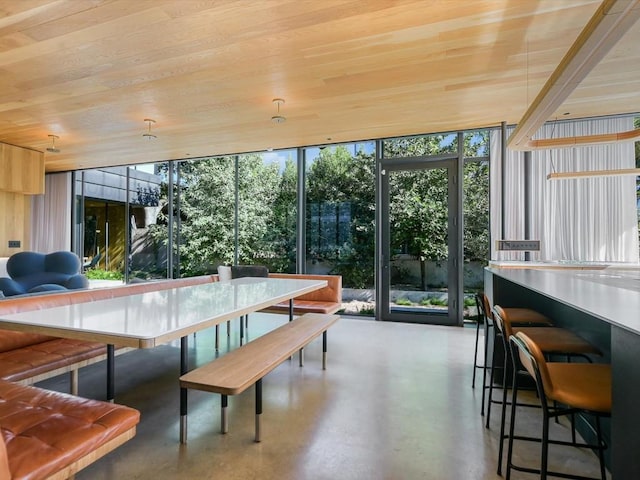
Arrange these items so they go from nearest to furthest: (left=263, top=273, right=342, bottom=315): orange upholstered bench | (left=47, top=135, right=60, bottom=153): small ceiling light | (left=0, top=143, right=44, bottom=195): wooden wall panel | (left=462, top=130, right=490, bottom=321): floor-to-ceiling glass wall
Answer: (left=263, top=273, right=342, bottom=315): orange upholstered bench < (left=462, top=130, right=490, bottom=321): floor-to-ceiling glass wall < (left=47, top=135, right=60, bottom=153): small ceiling light < (left=0, top=143, right=44, bottom=195): wooden wall panel

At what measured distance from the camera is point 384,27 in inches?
104

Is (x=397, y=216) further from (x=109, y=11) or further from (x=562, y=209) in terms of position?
(x=109, y=11)

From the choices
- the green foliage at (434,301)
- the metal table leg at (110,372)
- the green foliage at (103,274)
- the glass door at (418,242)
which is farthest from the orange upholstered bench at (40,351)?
the green foliage at (103,274)

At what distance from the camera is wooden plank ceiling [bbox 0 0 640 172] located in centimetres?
250

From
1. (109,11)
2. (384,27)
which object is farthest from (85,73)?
(384,27)

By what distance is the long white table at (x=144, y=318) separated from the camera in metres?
1.59

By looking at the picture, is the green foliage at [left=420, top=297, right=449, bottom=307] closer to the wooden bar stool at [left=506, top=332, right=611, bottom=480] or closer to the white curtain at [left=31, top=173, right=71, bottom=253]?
the wooden bar stool at [left=506, top=332, right=611, bottom=480]

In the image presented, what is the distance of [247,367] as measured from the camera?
2.11 metres

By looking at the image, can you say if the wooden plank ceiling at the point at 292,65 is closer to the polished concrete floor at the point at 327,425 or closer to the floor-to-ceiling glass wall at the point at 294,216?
the floor-to-ceiling glass wall at the point at 294,216

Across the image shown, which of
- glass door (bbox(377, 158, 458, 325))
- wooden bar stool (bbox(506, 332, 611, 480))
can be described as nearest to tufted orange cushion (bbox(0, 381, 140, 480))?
wooden bar stool (bbox(506, 332, 611, 480))

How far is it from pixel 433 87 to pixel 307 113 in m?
1.58

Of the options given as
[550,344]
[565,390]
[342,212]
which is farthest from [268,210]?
[565,390]

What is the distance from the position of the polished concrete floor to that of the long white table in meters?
0.29

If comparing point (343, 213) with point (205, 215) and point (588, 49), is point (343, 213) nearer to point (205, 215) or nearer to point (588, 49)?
point (205, 215)
